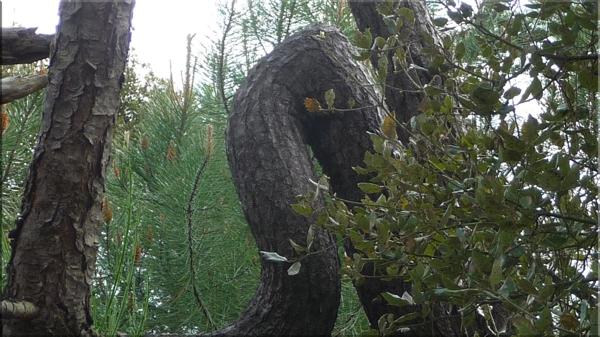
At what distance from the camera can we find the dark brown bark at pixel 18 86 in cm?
103

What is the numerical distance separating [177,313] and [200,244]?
22cm

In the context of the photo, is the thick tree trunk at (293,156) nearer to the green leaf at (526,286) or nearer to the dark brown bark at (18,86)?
the dark brown bark at (18,86)

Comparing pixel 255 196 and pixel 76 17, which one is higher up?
pixel 76 17

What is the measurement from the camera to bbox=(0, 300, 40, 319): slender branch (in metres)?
1.02

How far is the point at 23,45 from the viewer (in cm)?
110

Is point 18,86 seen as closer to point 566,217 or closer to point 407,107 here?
point 566,217

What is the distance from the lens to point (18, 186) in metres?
2.48

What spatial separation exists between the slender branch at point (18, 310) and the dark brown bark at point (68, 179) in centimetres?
1

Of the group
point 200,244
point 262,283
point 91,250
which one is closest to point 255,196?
point 262,283

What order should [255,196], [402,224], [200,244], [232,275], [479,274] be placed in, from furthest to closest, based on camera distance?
[232,275] → [200,244] → [255,196] → [402,224] → [479,274]

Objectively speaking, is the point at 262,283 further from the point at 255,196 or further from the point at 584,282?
the point at 584,282

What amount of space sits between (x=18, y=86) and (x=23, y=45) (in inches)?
3.2

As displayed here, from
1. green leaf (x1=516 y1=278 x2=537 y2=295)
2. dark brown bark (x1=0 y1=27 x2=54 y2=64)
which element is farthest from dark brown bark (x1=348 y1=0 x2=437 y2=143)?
green leaf (x1=516 y1=278 x2=537 y2=295)

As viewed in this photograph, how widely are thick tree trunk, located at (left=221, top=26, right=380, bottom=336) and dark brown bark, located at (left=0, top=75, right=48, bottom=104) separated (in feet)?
1.77
